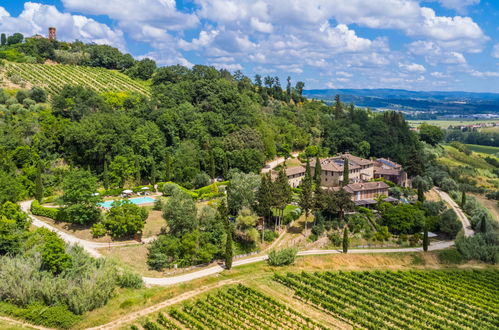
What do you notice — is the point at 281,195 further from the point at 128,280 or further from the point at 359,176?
the point at 359,176

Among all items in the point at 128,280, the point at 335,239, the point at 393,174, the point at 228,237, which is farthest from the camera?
the point at 393,174

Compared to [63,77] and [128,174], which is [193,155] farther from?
[63,77]

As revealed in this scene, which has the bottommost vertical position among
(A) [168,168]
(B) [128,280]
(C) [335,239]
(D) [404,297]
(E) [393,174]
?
(D) [404,297]

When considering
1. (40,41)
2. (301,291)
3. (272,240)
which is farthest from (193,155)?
(40,41)

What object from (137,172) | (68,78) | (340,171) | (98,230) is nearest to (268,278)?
(98,230)

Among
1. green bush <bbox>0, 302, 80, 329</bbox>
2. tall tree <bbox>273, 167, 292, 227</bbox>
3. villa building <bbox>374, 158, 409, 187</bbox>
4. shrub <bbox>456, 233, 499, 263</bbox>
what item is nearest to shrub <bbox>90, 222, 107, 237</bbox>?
green bush <bbox>0, 302, 80, 329</bbox>

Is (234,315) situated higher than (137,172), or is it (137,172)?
(137,172)

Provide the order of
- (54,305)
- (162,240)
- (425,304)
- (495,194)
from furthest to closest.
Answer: (495,194) → (162,240) → (425,304) → (54,305)
